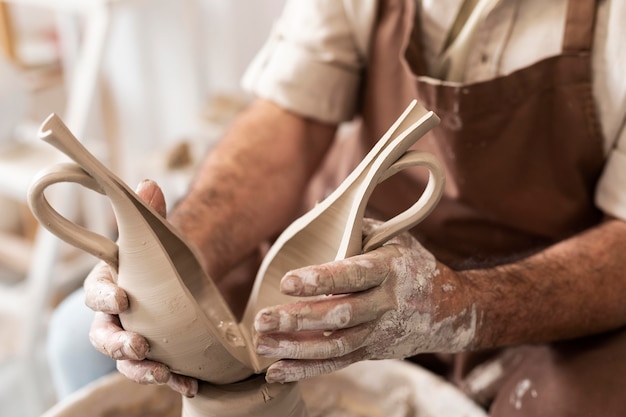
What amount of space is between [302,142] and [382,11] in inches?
10.4

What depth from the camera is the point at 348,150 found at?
1368 millimetres

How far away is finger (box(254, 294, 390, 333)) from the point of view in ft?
2.39

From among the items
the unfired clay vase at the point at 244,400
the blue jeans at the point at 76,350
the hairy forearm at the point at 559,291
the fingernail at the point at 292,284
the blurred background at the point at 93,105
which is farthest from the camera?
the blurred background at the point at 93,105

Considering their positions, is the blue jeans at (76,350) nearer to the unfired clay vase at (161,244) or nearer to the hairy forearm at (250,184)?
the hairy forearm at (250,184)

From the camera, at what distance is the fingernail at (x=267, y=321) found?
2.37 ft

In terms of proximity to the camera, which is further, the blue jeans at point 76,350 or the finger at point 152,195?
the blue jeans at point 76,350

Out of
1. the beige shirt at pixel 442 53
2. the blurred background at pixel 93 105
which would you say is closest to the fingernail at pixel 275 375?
the beige shirt at pixel 442 53

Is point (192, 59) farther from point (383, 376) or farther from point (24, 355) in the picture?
point (383, 376)

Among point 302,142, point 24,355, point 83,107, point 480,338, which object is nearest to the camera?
point 480,338

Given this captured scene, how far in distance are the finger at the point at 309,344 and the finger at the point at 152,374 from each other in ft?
0.39

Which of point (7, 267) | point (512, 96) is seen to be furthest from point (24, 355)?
point (512, 96)

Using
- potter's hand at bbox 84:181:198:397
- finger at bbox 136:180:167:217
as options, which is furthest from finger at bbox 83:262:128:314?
finger at bbox 136:180:167:217

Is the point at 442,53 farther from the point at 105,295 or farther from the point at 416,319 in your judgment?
the point at 105,295

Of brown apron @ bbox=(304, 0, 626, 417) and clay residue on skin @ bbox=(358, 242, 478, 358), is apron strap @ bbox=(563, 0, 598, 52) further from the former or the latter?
clay residue on skin @ bbox=(358, 242, 478, 358)
